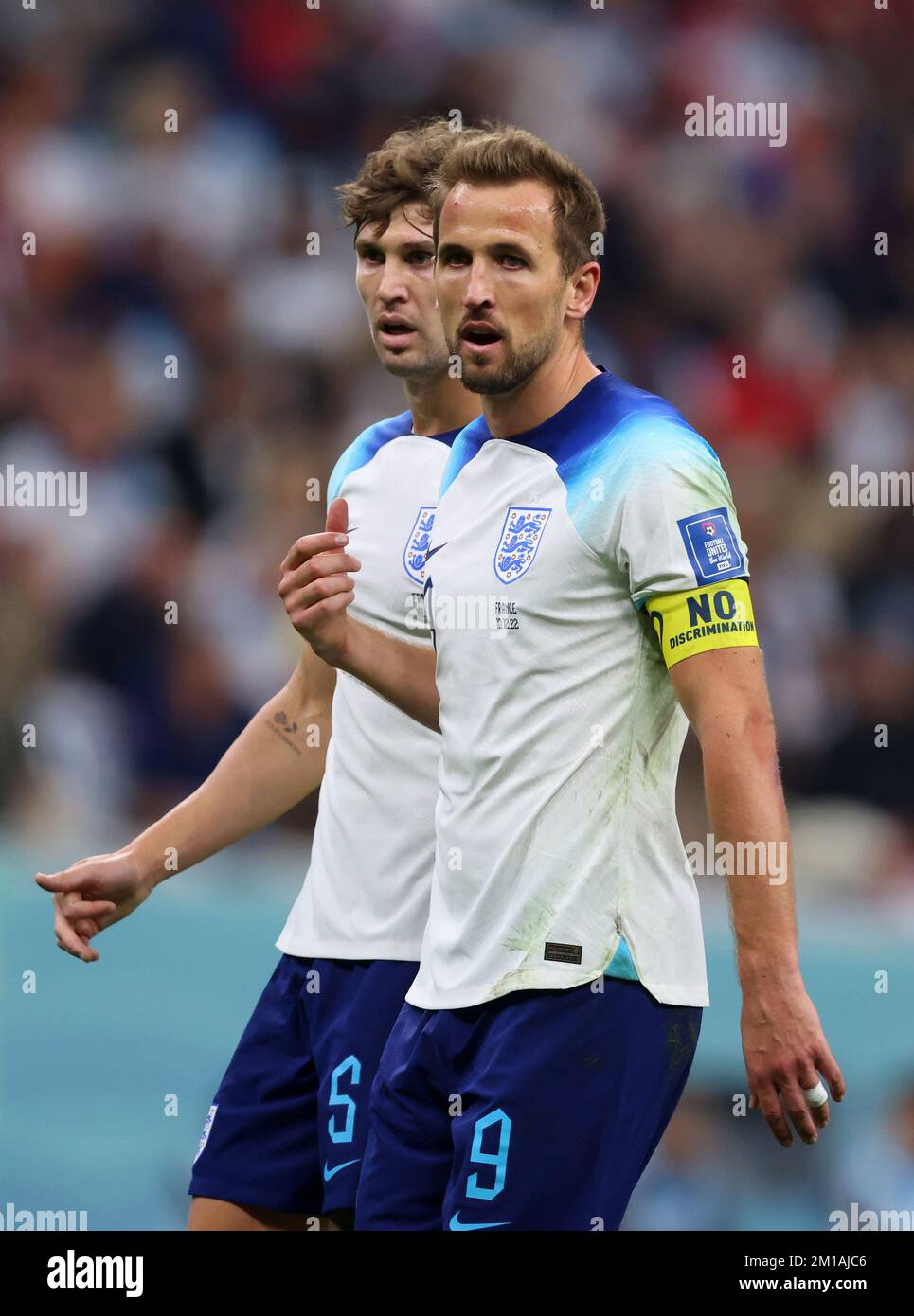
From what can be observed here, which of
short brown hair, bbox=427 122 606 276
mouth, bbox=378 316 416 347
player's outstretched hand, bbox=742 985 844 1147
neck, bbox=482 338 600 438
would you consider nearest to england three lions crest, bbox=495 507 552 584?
neck, bbox=482 338 600 438

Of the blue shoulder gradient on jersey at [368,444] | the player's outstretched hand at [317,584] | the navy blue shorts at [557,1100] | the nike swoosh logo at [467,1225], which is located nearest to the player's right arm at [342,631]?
the player's outstretched hand at [317,584]

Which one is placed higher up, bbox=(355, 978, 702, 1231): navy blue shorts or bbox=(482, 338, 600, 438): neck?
bbox=(482, 338, 600, 438): neck

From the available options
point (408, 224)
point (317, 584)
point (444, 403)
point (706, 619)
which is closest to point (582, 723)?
point (706, 619)

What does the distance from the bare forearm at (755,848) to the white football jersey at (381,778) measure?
0.98m

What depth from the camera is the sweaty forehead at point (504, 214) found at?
10.0 ft

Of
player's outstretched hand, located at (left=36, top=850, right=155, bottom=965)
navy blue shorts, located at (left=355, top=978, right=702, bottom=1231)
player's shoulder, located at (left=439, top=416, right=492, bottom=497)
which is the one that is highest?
player's shoulder, located at (left=439, top=416, right=492, bottom=497)

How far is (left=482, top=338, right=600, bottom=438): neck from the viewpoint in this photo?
10.2 ft

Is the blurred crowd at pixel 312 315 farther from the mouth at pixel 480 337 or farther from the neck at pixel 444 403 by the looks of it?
the mouth at pixel 480 337

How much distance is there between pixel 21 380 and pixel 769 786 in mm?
6393

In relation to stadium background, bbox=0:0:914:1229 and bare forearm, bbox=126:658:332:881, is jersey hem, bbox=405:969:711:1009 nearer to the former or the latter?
bare forearm, bbox=126:658:332:881

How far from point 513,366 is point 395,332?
81 centimetres

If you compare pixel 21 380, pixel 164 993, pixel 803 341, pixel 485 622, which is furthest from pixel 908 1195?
pixel 21 380

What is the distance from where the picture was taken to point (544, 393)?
3102mm

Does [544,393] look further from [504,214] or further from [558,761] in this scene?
[558,761]
